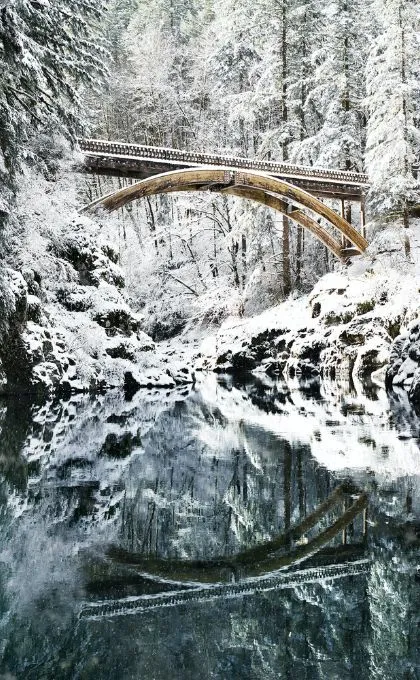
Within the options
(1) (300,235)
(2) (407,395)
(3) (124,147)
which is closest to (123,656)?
(2) (407,395)

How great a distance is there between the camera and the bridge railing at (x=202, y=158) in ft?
74.2

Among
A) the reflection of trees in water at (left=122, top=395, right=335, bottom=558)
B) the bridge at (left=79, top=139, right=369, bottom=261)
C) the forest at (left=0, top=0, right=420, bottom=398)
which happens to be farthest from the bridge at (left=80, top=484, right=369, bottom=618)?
the bridge at (left=79, top=139, right=369, bottom=261)

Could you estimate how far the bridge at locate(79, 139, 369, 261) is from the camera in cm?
2308

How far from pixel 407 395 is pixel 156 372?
1010cm

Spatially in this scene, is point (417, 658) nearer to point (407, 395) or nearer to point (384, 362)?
point (407, 395)

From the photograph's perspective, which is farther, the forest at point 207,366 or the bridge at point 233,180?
the bridge at point 233,180

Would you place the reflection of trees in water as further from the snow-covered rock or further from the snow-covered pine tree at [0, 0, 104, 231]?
the snow-covered rock

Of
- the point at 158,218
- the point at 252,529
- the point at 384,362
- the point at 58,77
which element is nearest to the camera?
the point at 252,529

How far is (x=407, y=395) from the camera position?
14.8m

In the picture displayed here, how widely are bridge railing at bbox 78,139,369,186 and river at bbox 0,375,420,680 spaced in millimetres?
16055

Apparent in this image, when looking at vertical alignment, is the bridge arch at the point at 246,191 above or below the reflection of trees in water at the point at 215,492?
above

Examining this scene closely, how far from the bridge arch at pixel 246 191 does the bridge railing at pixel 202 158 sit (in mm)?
→ 577

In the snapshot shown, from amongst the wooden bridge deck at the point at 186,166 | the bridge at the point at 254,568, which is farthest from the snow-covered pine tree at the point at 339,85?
the bridge at the point at 254,568

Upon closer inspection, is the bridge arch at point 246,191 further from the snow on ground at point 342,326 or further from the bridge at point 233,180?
the snow on ground at point 342,326
